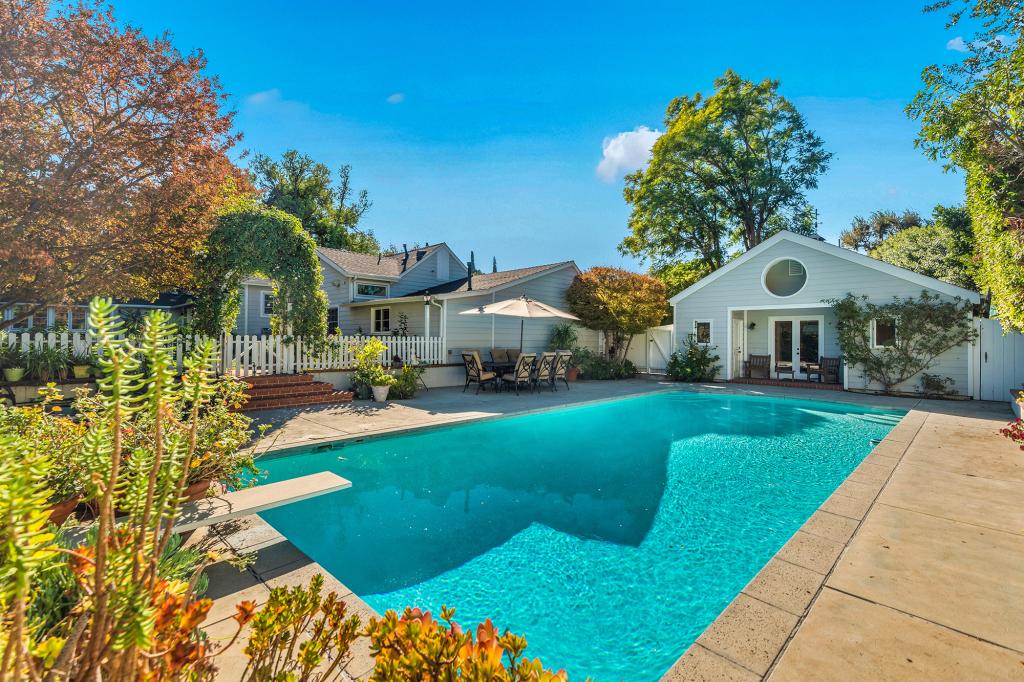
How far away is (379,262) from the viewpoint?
72.0 ft

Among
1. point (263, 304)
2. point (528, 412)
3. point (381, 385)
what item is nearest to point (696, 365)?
point (528, 412)

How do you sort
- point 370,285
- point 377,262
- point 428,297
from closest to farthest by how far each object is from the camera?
point 428,297 → point 370,285 → point 377,262

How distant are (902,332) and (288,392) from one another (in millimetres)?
16562

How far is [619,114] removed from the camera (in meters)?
15.2

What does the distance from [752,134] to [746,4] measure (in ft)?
51.8

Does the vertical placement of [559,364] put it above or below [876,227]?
below

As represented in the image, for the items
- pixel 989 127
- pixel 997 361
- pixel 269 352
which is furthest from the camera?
pixel 997 361

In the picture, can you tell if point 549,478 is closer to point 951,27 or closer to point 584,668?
point 584,668

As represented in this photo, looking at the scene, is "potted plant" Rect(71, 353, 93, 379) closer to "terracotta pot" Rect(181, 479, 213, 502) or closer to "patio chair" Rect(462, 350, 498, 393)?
"terracotta pot" Rect(181, 479, 213, 502)

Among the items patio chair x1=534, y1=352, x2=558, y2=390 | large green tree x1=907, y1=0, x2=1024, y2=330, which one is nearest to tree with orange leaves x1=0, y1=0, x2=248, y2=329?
patio chair x1=534, y1=352, x2=558, y2=390

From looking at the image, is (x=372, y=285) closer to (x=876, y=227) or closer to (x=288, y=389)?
(x=288, y=389)

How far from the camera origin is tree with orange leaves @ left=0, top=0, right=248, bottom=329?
6141 millimetres

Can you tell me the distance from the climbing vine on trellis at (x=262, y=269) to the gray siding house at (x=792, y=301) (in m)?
12.9

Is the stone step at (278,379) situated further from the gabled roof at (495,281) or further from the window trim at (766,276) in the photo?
the window trim at (766,276)
